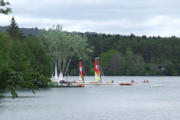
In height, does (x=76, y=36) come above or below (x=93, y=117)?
above

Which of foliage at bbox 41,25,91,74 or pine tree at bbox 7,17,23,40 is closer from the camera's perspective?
foliage at bbox 41,25,91,74

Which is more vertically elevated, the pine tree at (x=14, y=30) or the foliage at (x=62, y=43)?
the pine tree at (x=14, y=30)

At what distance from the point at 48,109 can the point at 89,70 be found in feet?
435

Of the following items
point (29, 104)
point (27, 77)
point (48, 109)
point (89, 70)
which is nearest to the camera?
point (27, 77)

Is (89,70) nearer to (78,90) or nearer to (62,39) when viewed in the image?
(62,39)

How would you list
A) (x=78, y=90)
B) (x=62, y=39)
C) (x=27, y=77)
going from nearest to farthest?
(x=27, y=77) < (x=78, y=90) < (x=62, y=39)

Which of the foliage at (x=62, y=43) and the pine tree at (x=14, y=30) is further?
the pine tree at (x=14, y=30)

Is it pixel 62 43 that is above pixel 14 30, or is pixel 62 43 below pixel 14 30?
below

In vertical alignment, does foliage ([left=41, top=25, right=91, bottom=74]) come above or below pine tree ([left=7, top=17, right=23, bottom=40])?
below

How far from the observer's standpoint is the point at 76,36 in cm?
11694

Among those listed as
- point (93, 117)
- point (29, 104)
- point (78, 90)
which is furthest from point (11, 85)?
point (78, 90)

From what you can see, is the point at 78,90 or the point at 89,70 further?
the point at 89,70

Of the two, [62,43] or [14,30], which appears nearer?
[62,43]

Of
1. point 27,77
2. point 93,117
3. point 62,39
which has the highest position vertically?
point 62,39
